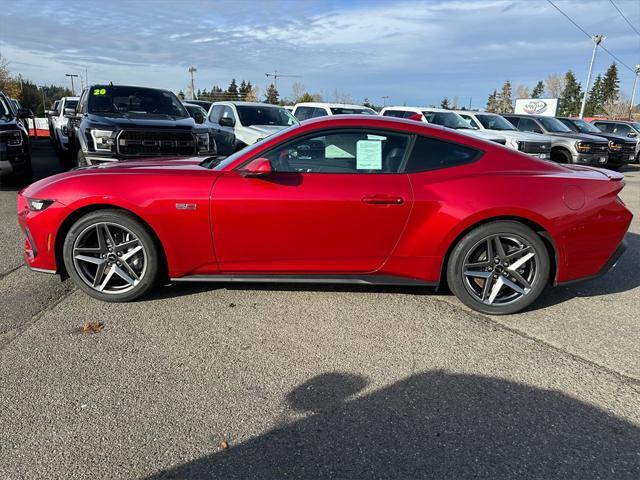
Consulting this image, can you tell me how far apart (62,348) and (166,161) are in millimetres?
1930

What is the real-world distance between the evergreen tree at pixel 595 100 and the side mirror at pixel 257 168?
286 feet

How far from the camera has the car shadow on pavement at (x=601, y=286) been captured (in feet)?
14.1

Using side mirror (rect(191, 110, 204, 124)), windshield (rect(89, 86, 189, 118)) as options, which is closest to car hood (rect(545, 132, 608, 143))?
side mirror (rect(191, 110, 204, 124))

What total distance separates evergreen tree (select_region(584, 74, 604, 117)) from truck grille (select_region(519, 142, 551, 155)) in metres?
74.4

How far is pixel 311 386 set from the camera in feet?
9.28

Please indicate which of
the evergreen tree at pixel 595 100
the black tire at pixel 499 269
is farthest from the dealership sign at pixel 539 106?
the evergreen tree at pixel 595 100

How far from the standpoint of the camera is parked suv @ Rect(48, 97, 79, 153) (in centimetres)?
1143

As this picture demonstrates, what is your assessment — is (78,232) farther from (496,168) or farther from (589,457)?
(589,457)

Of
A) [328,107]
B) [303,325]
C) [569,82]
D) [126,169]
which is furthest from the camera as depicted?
[569,82]

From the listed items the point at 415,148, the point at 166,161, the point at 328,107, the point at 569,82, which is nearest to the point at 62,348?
the point at 166,161

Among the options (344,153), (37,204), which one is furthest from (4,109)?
(344,153)

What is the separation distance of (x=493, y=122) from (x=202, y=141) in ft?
33.3

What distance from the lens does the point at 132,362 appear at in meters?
3.04

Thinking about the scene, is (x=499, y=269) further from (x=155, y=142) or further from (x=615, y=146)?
(x=615, y=146)
